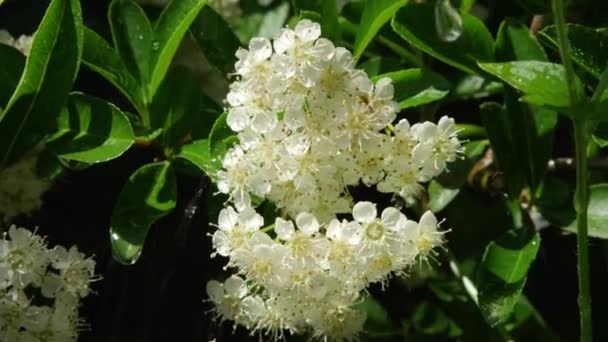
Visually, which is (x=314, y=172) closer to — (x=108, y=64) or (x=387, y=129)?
(x=387, y=129)

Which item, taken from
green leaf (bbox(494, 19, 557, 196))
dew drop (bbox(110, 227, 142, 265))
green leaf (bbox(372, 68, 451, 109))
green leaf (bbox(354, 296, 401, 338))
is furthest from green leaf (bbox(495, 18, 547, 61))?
dew drop (bbox(110, 227, 142, 265))

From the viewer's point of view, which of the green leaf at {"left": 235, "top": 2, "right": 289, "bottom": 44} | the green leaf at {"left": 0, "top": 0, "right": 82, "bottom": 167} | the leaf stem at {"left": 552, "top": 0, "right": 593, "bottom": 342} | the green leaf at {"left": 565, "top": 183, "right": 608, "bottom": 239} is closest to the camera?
the leaf stem at {"left": 552, "top": 0, "right": 593, "bottom": 342}

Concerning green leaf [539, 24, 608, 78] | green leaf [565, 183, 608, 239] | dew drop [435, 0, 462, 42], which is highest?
dew drop [435, 0, 462, 42]

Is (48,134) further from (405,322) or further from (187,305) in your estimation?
(405,322)

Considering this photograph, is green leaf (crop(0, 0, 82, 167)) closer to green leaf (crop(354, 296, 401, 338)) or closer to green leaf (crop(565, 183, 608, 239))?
green leaf (crop(354, 296, 401, 338))

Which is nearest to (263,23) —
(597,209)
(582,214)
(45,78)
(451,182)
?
(451,182)

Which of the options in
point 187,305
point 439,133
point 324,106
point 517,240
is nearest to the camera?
point 324,106

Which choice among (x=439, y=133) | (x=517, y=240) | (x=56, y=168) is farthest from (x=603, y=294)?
(x=56, y=168)
